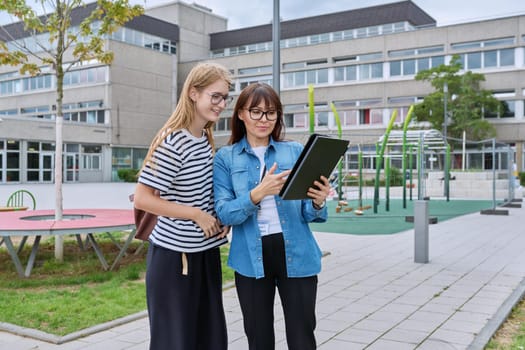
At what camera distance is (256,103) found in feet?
8.74

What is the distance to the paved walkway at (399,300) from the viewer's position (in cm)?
438

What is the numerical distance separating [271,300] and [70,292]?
12.4 feet

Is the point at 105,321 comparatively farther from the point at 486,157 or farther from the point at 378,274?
the point at 486,157

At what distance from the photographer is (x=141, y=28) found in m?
50.7

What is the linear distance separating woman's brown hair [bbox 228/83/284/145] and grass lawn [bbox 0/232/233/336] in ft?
8.80

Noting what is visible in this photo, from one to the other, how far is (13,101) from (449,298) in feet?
179

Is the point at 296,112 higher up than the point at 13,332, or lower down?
higher up

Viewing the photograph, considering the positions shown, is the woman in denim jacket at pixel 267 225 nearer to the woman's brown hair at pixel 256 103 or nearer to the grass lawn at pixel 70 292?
the woman's brown hair at pixel 256 103

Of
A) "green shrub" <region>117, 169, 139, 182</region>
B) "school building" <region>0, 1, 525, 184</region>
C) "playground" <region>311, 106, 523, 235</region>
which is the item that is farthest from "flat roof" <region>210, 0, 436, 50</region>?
"playground" <region>311, 106, 523, 235</region>

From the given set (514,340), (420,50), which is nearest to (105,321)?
(514,340)

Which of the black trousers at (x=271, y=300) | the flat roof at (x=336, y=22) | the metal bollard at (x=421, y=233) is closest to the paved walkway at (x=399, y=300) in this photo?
the metal bollard at (x=421, y=233)

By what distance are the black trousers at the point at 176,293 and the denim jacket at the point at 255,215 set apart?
0.60 feet

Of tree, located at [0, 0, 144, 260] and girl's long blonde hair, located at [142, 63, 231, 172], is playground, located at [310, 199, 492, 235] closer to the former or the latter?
tree, located at [0, 0, 144, 260]

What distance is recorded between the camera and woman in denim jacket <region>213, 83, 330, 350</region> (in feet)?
8.75
